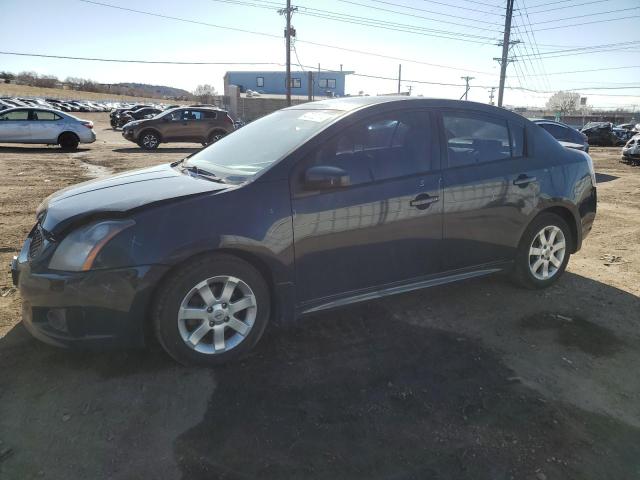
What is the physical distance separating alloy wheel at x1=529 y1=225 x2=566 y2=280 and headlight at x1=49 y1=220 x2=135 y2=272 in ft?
11.1

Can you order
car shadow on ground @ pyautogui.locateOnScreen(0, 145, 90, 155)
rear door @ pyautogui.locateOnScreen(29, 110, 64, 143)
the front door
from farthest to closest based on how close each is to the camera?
rear door @ pyautogui.locateOnScreen(29, 110, 64, 143) → car shadow on ground @ pyautogui.locateOnScreen(0, 145, 90, 155) → the front door

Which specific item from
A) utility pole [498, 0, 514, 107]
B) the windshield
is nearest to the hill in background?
utility pole [498, 0, 514, 107]

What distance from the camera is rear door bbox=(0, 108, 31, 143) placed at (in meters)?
16.3

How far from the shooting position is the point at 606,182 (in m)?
12.2

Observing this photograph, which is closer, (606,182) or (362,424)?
(362,424)

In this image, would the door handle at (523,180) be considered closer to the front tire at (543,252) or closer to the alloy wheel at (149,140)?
the front tire at (543,252)

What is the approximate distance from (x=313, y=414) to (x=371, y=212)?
1.40 metres

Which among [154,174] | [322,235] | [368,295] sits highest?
[154,174]

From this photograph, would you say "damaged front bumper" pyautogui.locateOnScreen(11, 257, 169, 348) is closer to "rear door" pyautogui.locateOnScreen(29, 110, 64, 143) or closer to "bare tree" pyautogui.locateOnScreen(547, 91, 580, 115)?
"rear door" pyautogui.locateOnScreen(29, 110, 64, 143)

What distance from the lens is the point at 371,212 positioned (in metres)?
3.34

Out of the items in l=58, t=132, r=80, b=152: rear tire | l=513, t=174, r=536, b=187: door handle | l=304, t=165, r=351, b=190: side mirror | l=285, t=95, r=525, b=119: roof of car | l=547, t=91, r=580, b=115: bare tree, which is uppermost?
l=547, t=91, r=580, b=115: bare tree

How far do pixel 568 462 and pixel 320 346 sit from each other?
1.62 metres

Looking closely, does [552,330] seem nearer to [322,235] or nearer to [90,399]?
[322,235]

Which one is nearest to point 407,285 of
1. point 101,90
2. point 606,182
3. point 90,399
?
point 90,399
